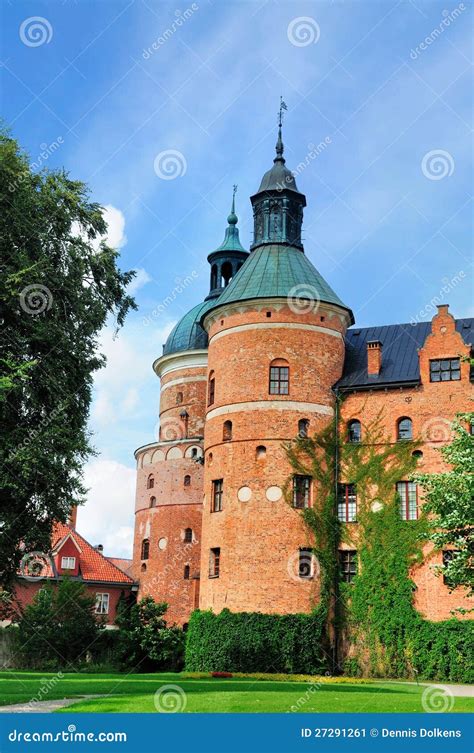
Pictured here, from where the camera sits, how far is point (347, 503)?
3734cm

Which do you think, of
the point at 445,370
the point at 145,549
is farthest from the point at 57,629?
the point at 445,370

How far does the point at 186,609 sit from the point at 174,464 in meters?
8.03

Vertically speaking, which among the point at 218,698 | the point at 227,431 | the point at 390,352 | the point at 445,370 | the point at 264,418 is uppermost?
the point at 390,352

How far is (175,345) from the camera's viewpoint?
52.2 meters

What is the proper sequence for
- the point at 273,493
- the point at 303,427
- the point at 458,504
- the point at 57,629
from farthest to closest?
the point at 57,629 < the point at 303,427 < the point at 273,493 < the point at 458,504

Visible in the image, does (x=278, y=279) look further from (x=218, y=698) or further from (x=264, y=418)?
(x=218, y=698)

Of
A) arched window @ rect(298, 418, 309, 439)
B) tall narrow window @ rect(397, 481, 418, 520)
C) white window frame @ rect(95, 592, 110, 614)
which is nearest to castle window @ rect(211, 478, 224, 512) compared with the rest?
arched window @ rect(298, 418, 309, 439)

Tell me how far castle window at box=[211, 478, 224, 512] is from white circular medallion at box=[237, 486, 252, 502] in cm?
109

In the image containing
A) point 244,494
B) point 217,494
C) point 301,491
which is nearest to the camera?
point 244,494

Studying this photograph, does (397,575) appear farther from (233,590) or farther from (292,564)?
(233,590)

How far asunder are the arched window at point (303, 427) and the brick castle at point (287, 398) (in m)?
0.06

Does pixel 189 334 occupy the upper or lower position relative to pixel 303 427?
upper

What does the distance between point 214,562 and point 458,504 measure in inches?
650
